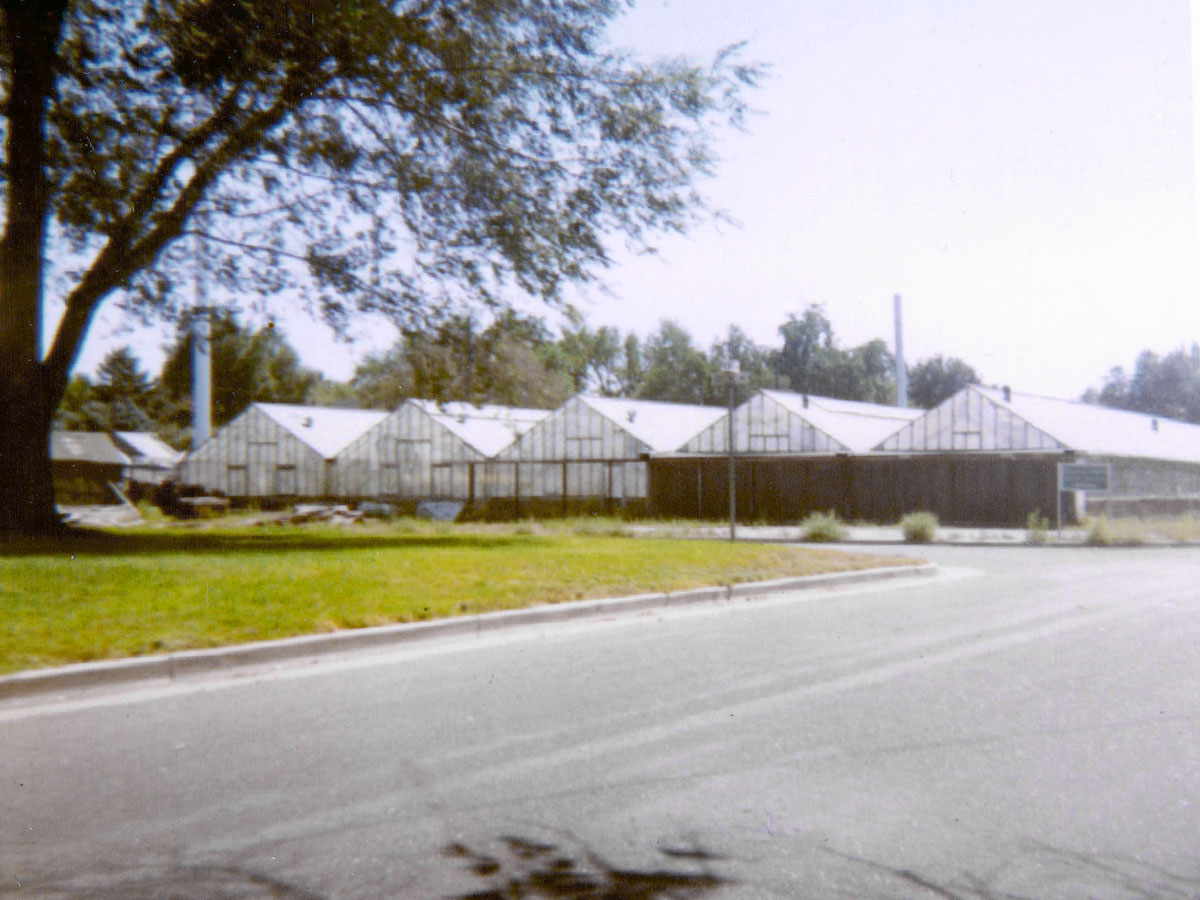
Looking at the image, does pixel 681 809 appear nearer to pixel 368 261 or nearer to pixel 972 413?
pixel 368 261

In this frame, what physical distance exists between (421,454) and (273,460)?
7101 mm

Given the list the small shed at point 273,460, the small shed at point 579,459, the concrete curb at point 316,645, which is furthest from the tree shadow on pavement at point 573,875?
the small shed at point 273,460

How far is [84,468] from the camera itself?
1923 inches

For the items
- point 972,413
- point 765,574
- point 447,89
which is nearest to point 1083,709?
point 765,574

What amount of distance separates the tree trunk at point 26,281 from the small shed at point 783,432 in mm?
25614

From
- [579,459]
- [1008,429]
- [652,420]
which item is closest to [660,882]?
[1008,429]

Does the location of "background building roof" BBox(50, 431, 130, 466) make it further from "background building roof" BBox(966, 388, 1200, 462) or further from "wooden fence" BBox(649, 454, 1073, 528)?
"background building roof" BBox(966, 388, 1200, 462)

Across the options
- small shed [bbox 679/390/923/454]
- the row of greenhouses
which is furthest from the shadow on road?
small shed [bbox 679/390/923/454]

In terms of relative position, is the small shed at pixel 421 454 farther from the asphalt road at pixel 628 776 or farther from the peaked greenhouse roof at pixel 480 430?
the asphalt road at pixel 628 776

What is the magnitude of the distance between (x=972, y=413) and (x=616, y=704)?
30741 mm

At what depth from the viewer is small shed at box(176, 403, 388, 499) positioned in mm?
45812

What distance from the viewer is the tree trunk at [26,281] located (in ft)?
50.7

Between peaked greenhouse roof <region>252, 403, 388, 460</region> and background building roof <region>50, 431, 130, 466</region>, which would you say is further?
background building roof <region>50, 431, 130, 466</region>

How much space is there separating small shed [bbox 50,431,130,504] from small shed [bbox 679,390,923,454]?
1067 inches
